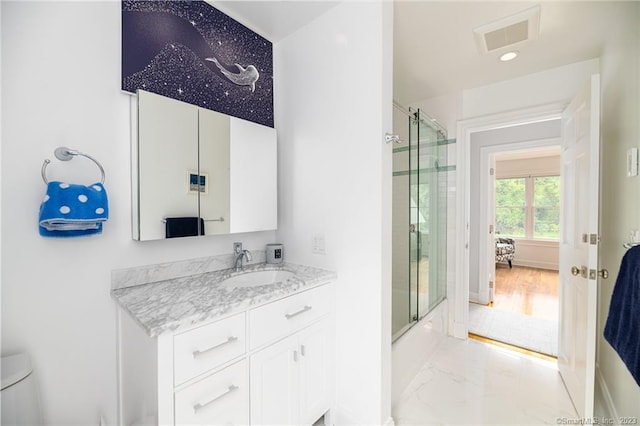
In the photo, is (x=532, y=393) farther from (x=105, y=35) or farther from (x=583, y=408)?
(x=105, y=35)

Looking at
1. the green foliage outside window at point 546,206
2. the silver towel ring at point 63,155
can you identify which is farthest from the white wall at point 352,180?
the green foliage outside window at point 546,206

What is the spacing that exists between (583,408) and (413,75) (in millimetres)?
2607

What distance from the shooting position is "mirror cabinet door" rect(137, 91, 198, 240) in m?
1.37

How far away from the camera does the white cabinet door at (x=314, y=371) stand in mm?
1440

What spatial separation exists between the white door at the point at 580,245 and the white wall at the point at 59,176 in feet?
8.10

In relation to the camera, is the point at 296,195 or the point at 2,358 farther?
the point at 296,195

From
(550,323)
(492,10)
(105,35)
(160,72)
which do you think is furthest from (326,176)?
(550,323)

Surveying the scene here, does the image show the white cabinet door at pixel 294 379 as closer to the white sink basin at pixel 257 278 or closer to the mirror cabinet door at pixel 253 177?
the white sink basin at pixel 257 278

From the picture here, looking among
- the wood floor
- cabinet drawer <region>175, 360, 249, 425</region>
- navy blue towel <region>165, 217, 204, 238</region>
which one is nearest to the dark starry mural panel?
navy blue towel <region>165, 217, 204, 238</region>

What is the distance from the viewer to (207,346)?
1.06 m

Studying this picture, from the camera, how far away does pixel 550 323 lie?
10.0ft

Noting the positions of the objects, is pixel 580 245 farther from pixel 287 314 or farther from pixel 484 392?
pixel 287 314

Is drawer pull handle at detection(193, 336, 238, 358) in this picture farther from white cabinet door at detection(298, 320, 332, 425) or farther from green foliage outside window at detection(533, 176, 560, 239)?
green foliage outside window at detection(533, 176, 560, 239)

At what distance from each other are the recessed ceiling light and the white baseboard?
7.89ft
